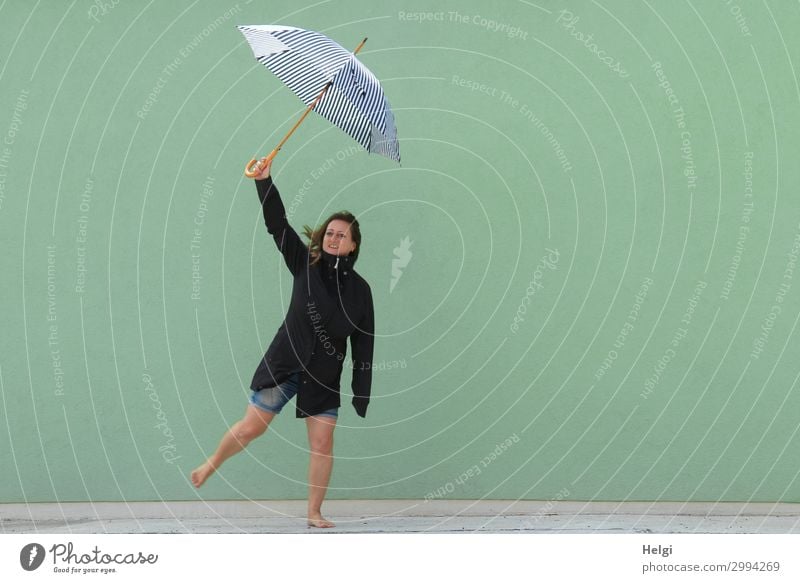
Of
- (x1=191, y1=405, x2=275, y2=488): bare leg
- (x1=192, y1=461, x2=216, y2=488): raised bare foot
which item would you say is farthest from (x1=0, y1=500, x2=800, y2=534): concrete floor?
(x1=191, y1=405, x2=275, y2=488): bare leg

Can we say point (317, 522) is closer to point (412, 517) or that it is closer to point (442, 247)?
point (412, 517)

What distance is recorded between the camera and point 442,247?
673 centimetres

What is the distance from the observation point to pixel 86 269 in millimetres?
6895

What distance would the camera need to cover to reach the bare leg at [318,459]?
5.97m

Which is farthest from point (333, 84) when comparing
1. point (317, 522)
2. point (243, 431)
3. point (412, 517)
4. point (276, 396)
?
point (412, 517)

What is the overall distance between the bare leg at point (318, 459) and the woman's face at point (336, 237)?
841 mm

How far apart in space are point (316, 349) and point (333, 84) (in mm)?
1297

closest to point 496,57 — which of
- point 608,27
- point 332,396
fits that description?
point 608,27

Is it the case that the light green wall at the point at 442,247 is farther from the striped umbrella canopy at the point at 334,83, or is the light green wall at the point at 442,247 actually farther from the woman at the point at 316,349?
the striped umbrella canopy at the point at 334,83

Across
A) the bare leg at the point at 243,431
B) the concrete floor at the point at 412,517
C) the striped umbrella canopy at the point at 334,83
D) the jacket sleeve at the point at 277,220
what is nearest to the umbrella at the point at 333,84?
the striped umbrella canopy at the point at 334,83

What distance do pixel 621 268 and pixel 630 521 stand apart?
1393 mm

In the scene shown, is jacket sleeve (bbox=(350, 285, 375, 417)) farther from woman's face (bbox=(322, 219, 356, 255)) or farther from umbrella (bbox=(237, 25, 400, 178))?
umbrella (bbox=(237, 25, 400, 178))

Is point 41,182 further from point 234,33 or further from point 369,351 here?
point 369,351

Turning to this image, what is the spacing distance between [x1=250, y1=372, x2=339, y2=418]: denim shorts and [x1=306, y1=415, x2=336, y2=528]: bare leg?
2.3 inches
